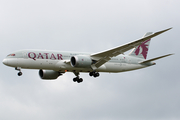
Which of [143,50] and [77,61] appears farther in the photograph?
[143,50]

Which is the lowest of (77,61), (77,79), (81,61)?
(77,61)

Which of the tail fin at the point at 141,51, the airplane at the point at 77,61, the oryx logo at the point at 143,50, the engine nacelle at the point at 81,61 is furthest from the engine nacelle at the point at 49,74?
the oryx logo at the point at 143,50

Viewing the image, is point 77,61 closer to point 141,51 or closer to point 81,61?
point 81,61

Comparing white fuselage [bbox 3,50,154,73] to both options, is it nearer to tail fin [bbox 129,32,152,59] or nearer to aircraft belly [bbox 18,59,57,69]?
aircraft belly [bbox 18,59,57,69]

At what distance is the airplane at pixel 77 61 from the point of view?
2084 inches

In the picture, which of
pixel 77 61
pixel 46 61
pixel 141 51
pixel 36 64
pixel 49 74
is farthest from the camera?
pixel 141 51

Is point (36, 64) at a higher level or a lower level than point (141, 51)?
lower

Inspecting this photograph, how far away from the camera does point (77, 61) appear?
54.2 meters

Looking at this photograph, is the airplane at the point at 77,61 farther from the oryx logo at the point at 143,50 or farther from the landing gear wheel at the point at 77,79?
the oryx logo at the point at 143,50

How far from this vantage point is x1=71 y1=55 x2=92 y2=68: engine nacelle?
178 feet

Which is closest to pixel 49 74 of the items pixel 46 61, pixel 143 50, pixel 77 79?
pixel 77 79

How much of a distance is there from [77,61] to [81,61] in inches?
27.4

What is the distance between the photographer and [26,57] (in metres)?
53.1

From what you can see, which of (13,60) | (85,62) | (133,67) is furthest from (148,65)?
(13,60)
